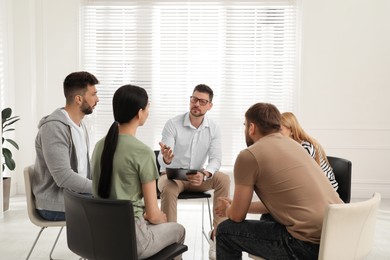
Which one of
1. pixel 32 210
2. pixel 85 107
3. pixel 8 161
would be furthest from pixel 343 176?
pixel 8 161

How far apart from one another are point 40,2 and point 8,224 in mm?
2696

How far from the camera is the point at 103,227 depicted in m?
2.30

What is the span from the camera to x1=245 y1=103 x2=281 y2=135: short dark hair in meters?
2.61

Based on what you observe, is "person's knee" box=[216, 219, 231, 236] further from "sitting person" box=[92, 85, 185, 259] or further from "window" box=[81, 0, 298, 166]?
"window" box=[81, 0, 298, 166]

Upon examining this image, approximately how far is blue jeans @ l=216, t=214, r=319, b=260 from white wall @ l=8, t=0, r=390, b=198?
12.1 ft

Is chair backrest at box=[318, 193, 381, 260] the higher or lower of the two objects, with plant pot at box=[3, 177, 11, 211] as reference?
higher

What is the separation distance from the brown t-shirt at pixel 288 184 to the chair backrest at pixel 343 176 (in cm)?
94

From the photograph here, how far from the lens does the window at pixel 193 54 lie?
615 centimetres

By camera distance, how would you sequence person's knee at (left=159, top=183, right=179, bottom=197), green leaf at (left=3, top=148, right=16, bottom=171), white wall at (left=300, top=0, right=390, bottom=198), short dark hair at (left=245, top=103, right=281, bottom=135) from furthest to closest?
1. white wall at (left=300, top=0, right=390, bottom=198)
2. green leaf at (left=3, top=148, right=16, bottom=171)
3. person's knee at (left=159, top=183, right=179, bottom=197)
4. short dark hair at (left=245, top=103, right=281, bottom=135)

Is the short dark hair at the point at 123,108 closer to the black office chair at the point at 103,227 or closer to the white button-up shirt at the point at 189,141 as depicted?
the black office chair at the point at 103,227

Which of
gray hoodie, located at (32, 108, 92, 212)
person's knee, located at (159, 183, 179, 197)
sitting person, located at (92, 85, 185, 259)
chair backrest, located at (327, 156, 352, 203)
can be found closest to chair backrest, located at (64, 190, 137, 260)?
sitting person, located at (92, 85, 185, 259)

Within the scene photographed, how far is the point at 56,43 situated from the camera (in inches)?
244

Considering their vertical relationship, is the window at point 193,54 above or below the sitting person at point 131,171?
above

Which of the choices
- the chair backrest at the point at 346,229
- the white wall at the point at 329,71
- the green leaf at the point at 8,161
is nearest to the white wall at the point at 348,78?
the white wall at the point at 329,71
